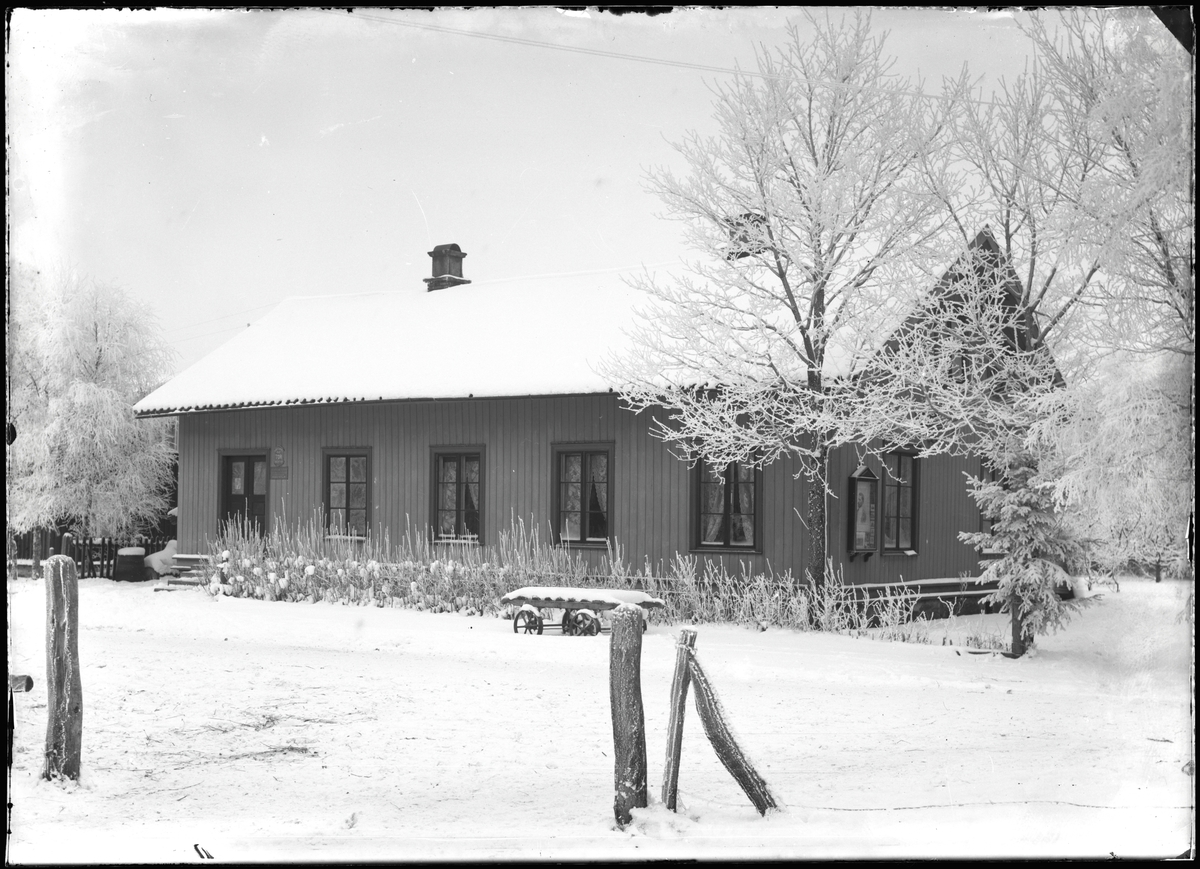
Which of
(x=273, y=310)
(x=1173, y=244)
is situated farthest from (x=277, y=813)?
(x=273, y=310)

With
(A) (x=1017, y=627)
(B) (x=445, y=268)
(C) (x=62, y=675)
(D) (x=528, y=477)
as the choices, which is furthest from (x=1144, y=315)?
(B) (x=445, y=268)

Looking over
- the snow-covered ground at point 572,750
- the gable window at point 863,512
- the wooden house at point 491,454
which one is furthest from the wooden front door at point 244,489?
the gable window at point 863,512

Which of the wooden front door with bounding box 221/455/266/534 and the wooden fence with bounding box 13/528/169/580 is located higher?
the wooden front door with bounding box 221/455/266/534

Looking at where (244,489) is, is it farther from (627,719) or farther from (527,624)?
(627,719)

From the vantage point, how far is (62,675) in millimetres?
6492

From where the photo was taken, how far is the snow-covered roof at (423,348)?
16156 millimetres

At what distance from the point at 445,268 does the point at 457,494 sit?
5.39 meters

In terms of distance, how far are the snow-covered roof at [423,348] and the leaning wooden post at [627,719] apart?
29.6 feet

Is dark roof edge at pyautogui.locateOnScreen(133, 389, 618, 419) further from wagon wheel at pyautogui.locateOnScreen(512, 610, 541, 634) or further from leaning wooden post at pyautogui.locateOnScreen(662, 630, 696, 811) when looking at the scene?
leaning wooden post at pyautogui.locateOnScreen(662, 630, 696, 811)

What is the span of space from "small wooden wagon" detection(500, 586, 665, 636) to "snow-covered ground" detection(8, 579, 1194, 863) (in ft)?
1.05

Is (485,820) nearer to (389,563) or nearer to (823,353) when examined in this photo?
(823,353)

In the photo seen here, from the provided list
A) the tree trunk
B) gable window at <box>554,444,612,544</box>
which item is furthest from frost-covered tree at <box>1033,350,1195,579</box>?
gable window at <box>554,444,612,544</box>

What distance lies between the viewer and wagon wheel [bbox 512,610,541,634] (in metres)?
13.1

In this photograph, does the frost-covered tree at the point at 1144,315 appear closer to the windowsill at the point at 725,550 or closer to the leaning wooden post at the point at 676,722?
the leaning wooden post at the point at 676,722
